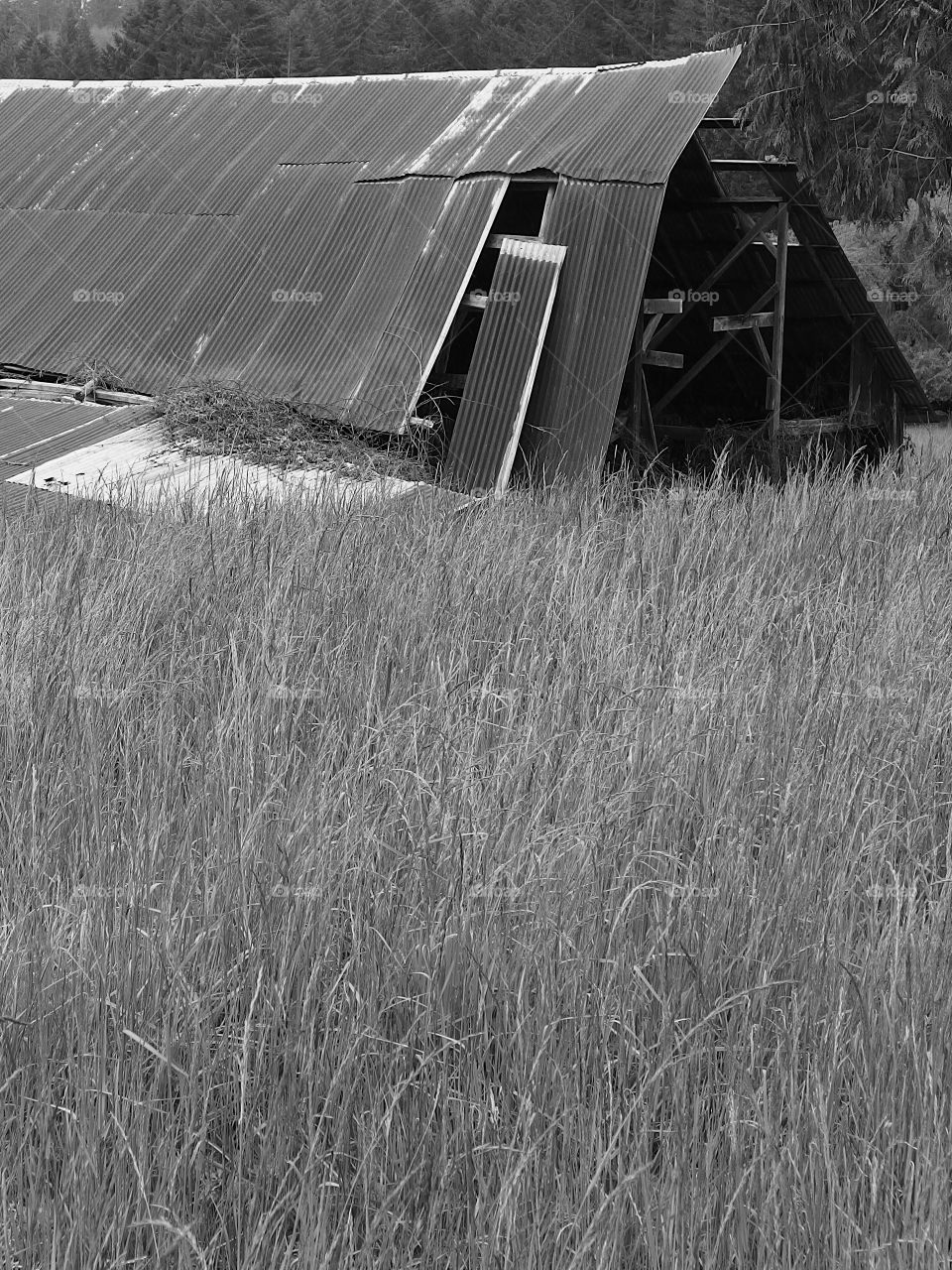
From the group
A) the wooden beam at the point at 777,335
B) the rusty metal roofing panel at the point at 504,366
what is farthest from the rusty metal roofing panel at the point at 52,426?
the wooden beam at the point at 777,335

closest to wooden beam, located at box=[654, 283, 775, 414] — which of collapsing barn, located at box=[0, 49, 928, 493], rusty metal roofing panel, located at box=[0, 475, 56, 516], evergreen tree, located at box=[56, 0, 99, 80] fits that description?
collapsing barn, located at box=[0, 49, 928, 493]

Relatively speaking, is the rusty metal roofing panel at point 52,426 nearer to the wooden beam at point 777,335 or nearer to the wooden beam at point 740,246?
the wooden beam at point 740,246

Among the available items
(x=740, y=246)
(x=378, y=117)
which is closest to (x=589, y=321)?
(x=740, y=246)

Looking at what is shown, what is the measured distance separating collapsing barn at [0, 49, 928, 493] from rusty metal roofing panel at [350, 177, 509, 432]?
0.9 inches

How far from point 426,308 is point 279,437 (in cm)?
148

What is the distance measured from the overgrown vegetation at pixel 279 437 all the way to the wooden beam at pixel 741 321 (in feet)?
11.9

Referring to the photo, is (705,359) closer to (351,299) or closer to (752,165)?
(752,165)

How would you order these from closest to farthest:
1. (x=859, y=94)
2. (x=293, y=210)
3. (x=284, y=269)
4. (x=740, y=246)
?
1. (x=284, y=269)
2. (x=740, y=246)
3. (x=293, y=210)
4. (x=859, y=94)

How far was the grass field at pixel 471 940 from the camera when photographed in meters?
2.33

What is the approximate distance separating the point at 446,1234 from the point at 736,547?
485 cm

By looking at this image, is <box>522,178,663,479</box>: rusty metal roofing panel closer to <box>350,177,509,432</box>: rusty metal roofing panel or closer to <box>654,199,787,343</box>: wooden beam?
<box>350,177,509,432</box>: rusty metal roofing panel

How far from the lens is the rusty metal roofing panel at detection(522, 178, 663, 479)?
9250mm

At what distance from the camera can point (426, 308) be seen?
9.72 metres

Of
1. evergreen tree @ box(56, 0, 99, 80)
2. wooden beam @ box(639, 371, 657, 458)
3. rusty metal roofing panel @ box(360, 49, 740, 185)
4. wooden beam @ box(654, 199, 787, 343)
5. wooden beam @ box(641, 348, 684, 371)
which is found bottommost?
wooden beam @ box(639, 371, 657, 458)
